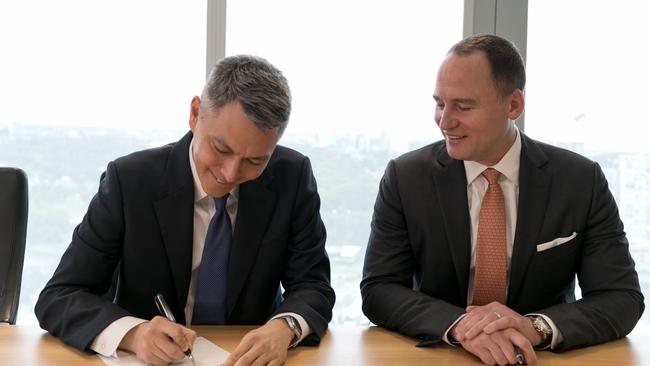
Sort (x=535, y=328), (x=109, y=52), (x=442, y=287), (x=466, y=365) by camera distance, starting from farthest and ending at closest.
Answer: (x=109, y=52)
(x=442, y=287)
(x=535, y=328)
(x=466, y=365)

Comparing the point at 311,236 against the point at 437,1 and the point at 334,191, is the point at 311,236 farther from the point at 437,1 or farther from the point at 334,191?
the point at 437,1

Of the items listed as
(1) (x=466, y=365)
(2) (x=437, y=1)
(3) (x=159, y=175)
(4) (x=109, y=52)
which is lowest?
(1) (x=466, y=365)

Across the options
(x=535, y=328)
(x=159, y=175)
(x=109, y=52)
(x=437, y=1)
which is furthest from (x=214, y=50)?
(x=535, y=328)

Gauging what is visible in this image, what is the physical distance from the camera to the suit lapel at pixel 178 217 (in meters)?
2.38

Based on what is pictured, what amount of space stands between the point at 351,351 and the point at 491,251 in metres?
0.68

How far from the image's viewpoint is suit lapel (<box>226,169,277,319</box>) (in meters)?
2.44

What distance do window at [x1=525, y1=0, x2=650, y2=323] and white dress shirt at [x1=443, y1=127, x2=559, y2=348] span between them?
3.95 feet

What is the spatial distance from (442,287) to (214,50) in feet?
5.30

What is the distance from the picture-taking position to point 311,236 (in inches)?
99.6

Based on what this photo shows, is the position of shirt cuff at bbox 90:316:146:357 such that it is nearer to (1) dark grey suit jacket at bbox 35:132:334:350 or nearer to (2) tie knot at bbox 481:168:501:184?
(1) dark grey suit jacket at bbox 35:132:334:350

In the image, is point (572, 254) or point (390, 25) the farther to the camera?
point (390, 25)

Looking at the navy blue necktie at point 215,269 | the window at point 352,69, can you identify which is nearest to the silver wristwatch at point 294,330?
the navy blue necktie at point 215,269

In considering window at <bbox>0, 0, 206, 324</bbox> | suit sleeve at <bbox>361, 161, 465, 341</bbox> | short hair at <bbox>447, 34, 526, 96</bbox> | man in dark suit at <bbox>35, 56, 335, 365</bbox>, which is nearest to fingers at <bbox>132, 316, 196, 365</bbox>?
man in dark suit at <bbox>35, 56, 335, 365</bbox>

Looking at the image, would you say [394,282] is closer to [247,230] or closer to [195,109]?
[247,230]
